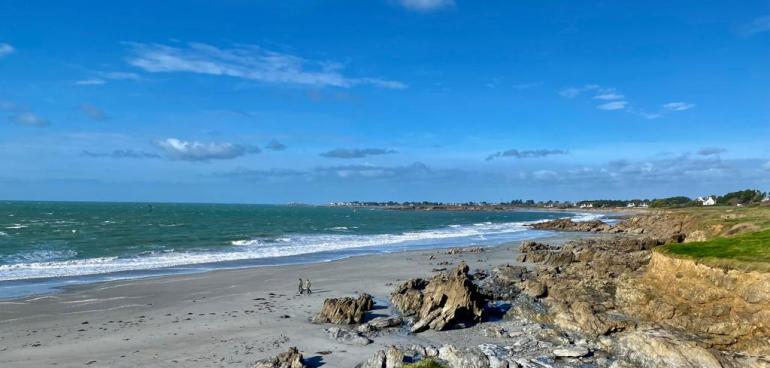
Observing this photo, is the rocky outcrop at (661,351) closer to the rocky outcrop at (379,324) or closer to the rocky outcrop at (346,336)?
the rocky outcrop at (379,324)

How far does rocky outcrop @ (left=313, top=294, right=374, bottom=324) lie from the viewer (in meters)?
17.4

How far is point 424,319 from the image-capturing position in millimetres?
16594

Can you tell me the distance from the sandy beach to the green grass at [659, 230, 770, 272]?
23.7 feet

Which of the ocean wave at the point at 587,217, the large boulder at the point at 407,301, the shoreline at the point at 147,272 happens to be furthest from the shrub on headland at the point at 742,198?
the large boulder at the point at 407,301

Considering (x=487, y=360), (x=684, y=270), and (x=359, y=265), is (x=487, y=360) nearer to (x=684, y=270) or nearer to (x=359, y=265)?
(x=684, y=270)

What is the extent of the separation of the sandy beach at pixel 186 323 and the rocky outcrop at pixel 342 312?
22.6 inches

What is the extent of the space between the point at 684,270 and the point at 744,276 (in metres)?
2.03

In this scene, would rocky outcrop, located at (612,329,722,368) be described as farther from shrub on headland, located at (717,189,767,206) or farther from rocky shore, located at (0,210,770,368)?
shrub on headland, located at (717,189,767,206)

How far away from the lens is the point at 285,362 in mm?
12594

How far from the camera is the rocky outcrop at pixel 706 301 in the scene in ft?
43.2

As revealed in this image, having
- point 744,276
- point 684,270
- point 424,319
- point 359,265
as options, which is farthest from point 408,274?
point 744,276

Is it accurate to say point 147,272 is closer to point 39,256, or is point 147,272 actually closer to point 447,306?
point 39,256

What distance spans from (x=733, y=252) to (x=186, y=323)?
17.7 m

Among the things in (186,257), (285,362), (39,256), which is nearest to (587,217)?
(186,257)
